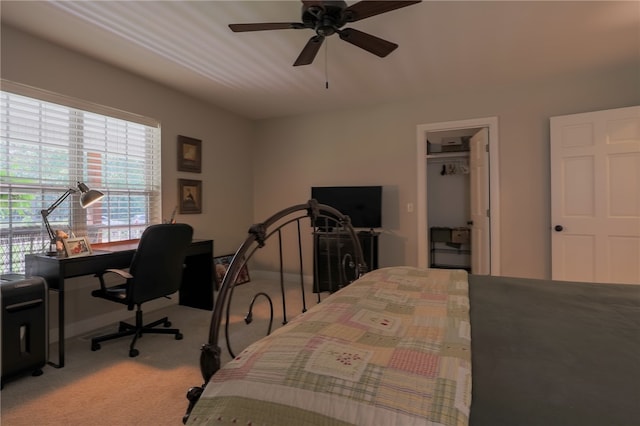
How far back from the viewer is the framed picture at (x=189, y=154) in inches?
150

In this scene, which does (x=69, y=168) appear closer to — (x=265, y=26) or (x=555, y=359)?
(x=265, y=26)

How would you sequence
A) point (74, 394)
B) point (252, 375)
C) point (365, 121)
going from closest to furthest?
point (252, 375), point (74, 394), point (365, 121)

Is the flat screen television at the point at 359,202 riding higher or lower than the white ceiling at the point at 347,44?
lower

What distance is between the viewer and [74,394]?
1978 millimetres

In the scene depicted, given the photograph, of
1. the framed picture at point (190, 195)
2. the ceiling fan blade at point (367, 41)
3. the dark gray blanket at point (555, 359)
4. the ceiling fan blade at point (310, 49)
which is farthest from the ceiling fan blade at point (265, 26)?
the framed picture at point (190, 195)

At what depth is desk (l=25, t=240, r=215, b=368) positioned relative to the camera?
2.35 metres

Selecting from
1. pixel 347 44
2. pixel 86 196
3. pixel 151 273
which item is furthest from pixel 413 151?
pixel 86 196

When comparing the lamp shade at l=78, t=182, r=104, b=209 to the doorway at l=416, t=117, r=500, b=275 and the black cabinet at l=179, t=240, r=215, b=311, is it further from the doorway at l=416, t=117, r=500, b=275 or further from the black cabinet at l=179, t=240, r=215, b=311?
the doorway at l=416, t=117, r=500, b=275

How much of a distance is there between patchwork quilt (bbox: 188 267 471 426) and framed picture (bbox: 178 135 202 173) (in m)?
3.25

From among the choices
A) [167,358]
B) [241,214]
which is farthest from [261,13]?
[241,214]

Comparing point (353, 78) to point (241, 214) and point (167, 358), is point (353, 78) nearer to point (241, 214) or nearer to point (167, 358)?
point (241, 214)

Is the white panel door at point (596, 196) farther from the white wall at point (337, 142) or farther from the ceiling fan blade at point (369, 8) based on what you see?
the ceiling fan blade at point (369, 8)

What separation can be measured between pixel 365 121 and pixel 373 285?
10.5 feet

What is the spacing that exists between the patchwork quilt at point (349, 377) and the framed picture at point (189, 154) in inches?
128
